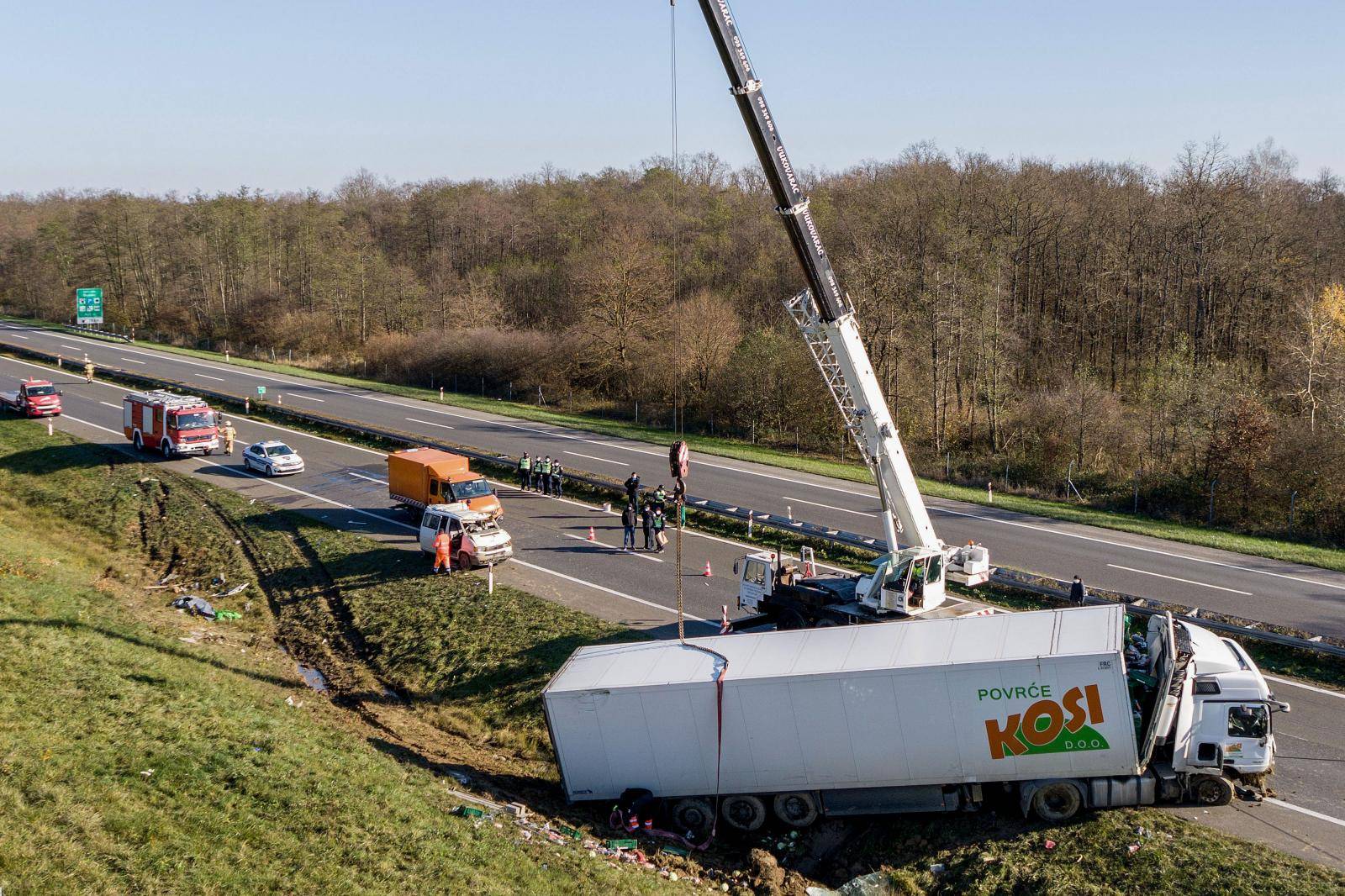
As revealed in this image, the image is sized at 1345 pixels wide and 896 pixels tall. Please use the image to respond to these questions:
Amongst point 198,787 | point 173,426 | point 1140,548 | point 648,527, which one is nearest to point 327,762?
point 198,787

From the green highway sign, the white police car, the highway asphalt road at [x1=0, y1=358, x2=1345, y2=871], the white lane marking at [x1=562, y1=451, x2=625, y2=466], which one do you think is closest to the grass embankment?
the highway asphalt road at [x1=0, y1=358, x2=1345, y2=871]

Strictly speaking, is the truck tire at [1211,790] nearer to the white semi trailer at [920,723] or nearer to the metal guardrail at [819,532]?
the white semi trailer at [920,723]

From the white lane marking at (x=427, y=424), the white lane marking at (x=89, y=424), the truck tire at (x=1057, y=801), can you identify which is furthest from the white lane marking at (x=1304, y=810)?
the white lane marking at (x=89, y=424)

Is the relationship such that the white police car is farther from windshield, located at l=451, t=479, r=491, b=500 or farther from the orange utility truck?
windshield, located at l=451, t=479, r=491, b=500

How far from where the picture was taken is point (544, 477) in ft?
119

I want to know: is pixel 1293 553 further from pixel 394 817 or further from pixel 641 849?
pixel 394 817

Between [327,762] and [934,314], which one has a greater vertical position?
[934,314]

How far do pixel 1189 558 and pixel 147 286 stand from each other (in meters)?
98.5

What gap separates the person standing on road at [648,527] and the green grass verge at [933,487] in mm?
12696

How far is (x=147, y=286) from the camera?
96.8 meters

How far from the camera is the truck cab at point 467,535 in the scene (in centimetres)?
2695

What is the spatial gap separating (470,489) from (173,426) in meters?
17.4

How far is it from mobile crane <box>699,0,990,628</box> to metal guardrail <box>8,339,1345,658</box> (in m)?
4.56

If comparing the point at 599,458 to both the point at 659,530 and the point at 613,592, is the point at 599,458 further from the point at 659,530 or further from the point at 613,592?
the point at 613,592
